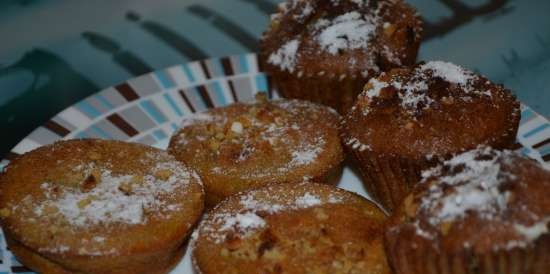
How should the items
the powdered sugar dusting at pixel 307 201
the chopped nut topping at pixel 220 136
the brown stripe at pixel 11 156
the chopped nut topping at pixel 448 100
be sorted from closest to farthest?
the powdered sugar dusting at pixel 307 201 < the chopped nut topping at pixel 448 100 < the chopped nut topping at pixel 220 136 < the brown stripe at pixel 11 156

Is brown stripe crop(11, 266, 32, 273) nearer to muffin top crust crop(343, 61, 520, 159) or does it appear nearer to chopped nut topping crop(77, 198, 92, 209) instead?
chopped nut topping crop(77, 198, 92, 209)

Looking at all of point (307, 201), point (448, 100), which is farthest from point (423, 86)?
point (307, 201)

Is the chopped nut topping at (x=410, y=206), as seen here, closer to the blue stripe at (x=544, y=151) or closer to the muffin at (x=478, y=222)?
the muffin at (x=478, y=222)

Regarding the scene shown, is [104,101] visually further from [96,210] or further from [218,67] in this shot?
[96,210]

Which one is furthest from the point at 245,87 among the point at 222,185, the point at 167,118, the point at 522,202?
the point at 522,202

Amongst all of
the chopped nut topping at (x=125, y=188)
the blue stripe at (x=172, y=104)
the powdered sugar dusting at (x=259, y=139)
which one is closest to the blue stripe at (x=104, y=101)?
the blue stripe at (x=172, y=104)

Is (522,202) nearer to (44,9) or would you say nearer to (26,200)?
(26,200)

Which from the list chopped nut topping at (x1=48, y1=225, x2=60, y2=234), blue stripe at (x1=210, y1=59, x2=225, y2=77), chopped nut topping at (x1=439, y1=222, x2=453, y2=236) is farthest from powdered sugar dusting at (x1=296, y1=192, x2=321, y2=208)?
blue stripe at (x1=210, y1=59, x2=225, y2=77)

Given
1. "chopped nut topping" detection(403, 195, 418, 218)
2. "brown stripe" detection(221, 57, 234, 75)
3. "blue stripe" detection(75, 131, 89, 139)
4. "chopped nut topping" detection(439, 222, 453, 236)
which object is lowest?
"blue stripe" detection(75, 131, 89, 139)
